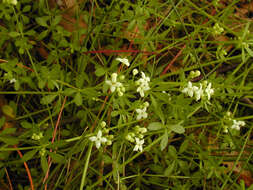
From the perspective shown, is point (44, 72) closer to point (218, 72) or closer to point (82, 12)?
point (82, 12)

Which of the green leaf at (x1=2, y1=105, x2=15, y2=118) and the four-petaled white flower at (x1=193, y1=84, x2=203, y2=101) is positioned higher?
the four-petaled white flower at (x1=193, y1=84, x2=203, y2=101)

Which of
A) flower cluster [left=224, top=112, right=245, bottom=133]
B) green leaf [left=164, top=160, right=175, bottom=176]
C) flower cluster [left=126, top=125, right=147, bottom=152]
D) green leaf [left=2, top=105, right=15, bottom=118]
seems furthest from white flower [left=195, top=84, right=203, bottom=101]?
green leaf [left=2, top=105, right=15, bottom=118]

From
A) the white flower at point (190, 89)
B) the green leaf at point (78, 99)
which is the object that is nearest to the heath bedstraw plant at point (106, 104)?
the green leaf at point (78, 99)

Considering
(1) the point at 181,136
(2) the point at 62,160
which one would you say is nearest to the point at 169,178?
(1) the point at 181,136

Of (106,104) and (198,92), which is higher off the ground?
(198,92)

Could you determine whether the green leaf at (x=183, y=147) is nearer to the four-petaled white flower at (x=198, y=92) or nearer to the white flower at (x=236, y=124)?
the white flower at (x=236, y=124)

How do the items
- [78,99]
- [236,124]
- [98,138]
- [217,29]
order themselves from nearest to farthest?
1. [98,138]
2. [78,99]
3. [236,124]
4. [217,29]

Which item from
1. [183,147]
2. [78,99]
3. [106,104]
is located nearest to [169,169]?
[183,147]

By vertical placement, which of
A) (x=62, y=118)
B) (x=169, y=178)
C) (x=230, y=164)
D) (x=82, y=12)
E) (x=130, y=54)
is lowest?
(x=230, y=164)

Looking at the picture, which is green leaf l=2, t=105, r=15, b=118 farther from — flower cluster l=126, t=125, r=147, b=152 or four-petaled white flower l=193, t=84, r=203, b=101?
four-petaled white flower l=193, t=84, r=203, b=101

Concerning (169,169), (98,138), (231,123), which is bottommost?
(169,169)

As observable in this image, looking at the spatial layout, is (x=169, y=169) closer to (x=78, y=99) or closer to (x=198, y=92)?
(x=198, y=92)
